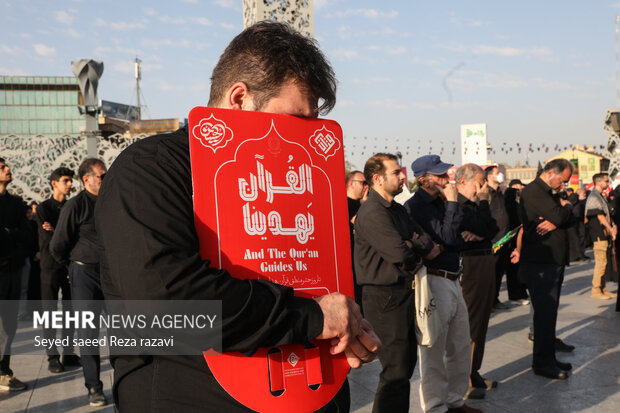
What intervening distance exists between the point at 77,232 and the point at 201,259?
469 cm

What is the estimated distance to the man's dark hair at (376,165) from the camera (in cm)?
459

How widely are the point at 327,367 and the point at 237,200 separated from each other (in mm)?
→ 549

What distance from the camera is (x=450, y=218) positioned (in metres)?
4.70

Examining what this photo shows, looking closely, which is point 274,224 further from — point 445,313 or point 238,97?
point 445,313

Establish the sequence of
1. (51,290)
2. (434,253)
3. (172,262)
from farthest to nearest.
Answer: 1. (51,290)
2. (434,253)
3. (172,262)

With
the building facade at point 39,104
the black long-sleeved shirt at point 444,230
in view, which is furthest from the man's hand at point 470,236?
the building facade at point 39,104

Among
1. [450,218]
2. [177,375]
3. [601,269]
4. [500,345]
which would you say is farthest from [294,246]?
[601,269]

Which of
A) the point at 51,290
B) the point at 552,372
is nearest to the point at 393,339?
the point at 552,372

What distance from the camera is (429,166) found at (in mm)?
4953

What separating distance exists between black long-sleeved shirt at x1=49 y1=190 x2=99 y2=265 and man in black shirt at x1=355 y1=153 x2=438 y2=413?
9.15ft

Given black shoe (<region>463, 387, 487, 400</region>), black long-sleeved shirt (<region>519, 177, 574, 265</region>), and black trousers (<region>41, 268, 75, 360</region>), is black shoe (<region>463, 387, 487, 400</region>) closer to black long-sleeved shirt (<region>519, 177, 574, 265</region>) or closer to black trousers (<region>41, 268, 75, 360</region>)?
black long-sleeved shirt (<region>519, 177, 574, 265</region>)

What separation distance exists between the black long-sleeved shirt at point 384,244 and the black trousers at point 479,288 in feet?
4.68

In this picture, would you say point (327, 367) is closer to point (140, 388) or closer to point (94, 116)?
point (140, 388)

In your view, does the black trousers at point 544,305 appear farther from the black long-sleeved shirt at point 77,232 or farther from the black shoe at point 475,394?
the black long-sleeved shirt at point 77,232
